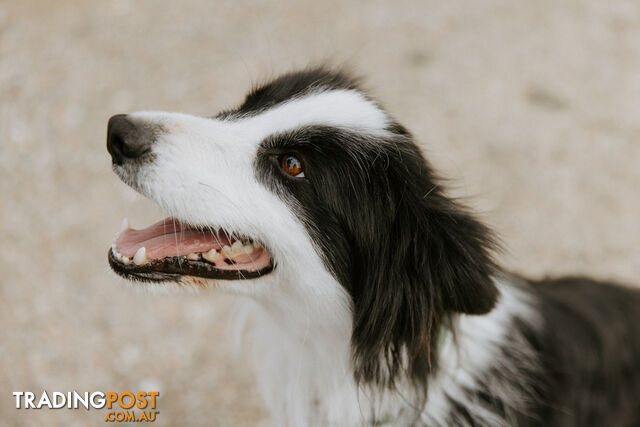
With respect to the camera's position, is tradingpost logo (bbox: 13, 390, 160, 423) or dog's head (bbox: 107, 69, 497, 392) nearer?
dog's head (bbox: 107, 69, 497, 392)

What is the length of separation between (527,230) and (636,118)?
1808mm

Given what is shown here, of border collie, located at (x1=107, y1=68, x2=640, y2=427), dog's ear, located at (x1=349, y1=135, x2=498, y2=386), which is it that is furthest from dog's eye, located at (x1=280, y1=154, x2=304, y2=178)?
dog's ear, located at (x1=349, y1=135, x2=498, y2=386)

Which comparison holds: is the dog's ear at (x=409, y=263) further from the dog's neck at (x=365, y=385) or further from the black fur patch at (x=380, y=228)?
the dog's neck at (x=365, y=385)

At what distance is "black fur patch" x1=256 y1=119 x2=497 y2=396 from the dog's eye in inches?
0.8

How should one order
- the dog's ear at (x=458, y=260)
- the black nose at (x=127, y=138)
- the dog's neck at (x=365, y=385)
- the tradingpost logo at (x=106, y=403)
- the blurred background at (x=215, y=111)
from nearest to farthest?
the dog's ear at (x=458, y=260) → the black nose at (x=127, y=138) → the dog's neck at (x=365, y=385) → the tradingpost logo at (x=106, y=403) → the blurred background at (x=215, y=111)

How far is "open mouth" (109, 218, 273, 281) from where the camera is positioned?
85.0 inches

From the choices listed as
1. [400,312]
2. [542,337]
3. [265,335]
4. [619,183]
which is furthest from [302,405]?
[619,183]

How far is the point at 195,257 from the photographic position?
2191 millimetres

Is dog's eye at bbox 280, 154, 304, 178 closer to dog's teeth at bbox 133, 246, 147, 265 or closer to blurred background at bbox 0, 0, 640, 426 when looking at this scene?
dog's teeth at bbox 133, 246, 147, 265

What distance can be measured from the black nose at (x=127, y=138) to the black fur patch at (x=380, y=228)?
0.41 metres

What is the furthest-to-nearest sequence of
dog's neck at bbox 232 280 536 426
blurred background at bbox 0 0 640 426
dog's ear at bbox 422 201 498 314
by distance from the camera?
blurred background at bbox 0 0 640 426, dog's neck at bbox 232 280 536 426, dog's ear at bbox 422 201 498 314

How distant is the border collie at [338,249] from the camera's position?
2064 mm

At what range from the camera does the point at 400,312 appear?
2.07 metres

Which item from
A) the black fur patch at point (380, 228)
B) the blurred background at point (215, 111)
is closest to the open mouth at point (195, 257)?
the black fur patch at point (380, 228)
